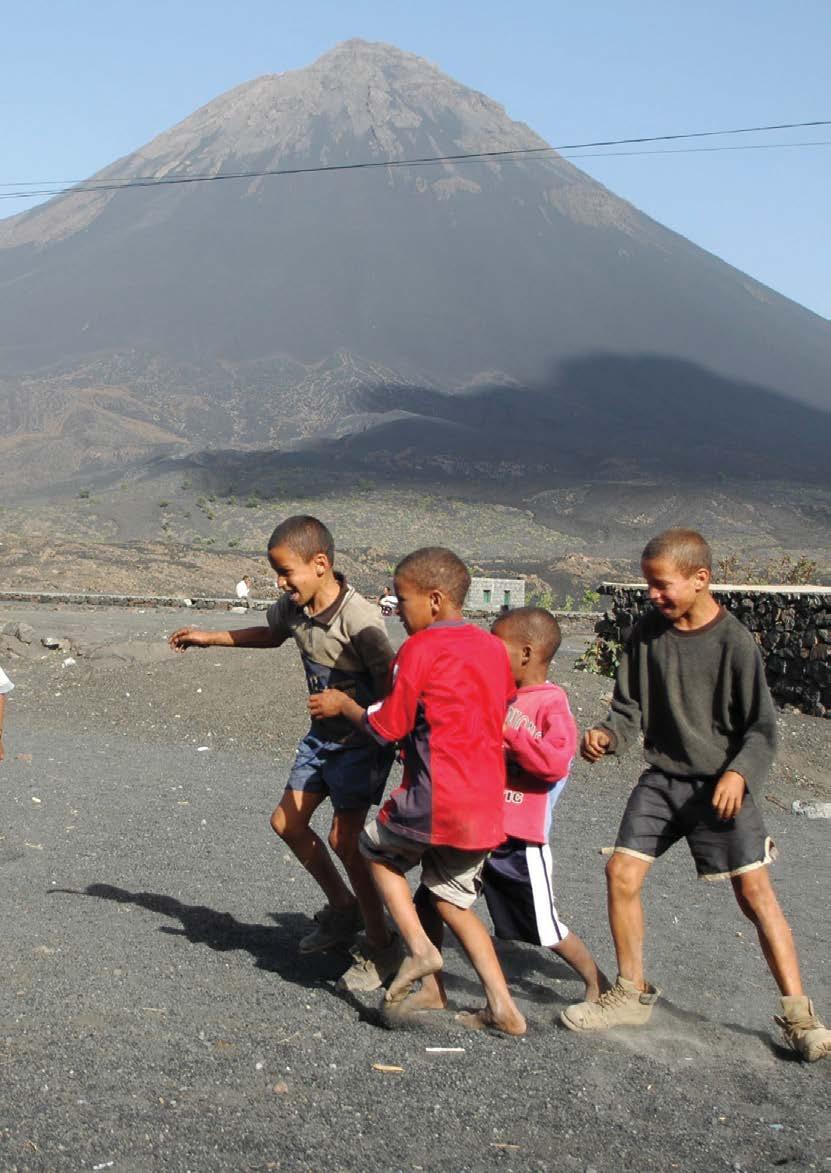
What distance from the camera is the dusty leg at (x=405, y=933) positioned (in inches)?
165

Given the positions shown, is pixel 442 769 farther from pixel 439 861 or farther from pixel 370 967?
pixel 370 967

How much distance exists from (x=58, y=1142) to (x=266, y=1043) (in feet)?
2.77

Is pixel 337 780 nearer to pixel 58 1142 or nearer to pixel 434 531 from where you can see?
pixel 58 1142

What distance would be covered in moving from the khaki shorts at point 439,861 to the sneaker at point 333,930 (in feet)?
2.34

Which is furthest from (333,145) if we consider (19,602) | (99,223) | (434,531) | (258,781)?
(258,781)

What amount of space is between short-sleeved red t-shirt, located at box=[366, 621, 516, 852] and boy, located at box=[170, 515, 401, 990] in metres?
0.50

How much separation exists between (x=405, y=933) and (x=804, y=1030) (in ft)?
3.96

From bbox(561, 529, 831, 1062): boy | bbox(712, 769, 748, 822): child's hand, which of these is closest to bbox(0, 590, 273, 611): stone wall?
bbox(561, 529, 831, 1062): boy

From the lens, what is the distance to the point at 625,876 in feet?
14.5

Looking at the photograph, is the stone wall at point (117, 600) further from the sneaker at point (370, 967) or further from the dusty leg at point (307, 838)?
the sneaker at point (370, 967)

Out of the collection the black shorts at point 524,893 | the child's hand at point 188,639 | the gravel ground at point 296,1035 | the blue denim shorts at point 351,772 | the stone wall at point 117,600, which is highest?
the child's hand at point 188,639

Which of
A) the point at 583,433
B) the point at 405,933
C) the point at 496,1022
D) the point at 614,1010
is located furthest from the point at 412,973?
the point at 583,433

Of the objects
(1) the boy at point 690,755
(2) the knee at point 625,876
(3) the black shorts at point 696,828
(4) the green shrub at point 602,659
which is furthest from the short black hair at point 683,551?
(4) the green shrub at point 602,659

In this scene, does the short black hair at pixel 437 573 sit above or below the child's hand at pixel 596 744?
above
